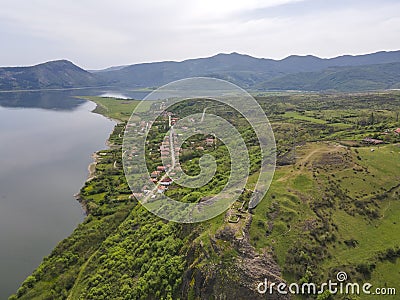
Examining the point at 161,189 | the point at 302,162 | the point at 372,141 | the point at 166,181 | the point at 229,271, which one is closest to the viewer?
the point at 229,271

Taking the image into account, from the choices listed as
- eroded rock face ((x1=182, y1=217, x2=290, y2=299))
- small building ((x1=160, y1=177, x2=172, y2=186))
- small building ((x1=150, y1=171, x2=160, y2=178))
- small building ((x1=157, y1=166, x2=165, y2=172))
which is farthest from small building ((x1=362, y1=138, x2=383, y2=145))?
small building ((x1=157, y1=166, x2=165, y2=172))

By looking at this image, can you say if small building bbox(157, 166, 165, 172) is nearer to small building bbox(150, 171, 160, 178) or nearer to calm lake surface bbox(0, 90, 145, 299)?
small building bbox(150, 171, 160, 178)

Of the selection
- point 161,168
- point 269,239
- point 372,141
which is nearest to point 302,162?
point 269,239

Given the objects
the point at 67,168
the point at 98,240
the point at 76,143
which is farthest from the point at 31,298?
the point at 76,143

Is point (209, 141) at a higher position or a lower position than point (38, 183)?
higher

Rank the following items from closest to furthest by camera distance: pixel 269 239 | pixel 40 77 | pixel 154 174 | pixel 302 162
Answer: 1. pixel 269 239
2. pixel 302 162
3. pixel 154 174
4. pixel 40 77

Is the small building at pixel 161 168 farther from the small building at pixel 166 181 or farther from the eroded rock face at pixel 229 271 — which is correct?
the eroded rock face at pixel 229 271

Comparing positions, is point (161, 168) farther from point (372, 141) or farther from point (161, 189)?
point (372, 141)

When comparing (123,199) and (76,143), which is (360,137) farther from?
(76,143)
